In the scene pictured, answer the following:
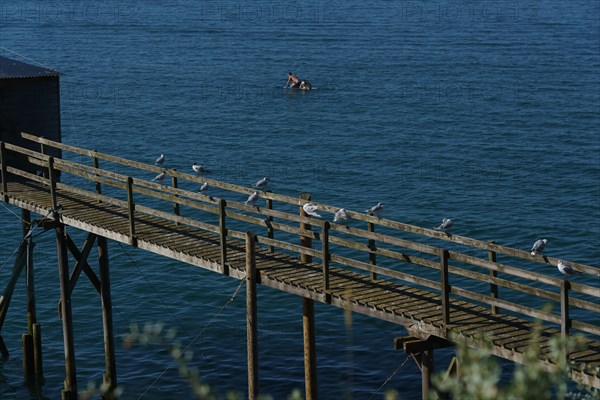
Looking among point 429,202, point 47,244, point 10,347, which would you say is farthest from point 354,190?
point 10,347

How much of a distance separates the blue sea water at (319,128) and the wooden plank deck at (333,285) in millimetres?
4463

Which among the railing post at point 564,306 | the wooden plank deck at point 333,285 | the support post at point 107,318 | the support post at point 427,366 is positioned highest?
the railing post at point 564,306

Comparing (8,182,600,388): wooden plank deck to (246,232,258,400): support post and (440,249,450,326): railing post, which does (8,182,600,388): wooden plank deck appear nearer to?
(440,249,450,326): railing post

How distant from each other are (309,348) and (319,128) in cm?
3490

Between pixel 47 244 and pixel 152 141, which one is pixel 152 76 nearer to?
pixel 152 141

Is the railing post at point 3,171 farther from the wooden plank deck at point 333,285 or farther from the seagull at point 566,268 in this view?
the seagull at point 566,268

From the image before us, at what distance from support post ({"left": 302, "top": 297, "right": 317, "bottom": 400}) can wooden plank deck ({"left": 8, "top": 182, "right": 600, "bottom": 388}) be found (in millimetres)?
811

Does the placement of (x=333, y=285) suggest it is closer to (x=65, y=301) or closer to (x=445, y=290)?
(x=445, y=290)

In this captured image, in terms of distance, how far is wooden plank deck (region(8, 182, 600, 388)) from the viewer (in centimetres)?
1715

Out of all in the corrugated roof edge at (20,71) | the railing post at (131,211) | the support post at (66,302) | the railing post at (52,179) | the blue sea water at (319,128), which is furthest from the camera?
the blue sea water at (319,128)

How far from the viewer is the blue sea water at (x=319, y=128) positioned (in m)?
28.9

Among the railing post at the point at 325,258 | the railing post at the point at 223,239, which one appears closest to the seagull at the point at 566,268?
the railing post at the point at 325,258

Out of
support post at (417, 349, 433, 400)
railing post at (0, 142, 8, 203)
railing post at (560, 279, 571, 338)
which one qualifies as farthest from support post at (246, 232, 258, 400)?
railing post at (0, 142, 8, 203)

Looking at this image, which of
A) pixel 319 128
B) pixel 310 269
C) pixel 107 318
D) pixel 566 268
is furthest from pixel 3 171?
pixel 319 128
